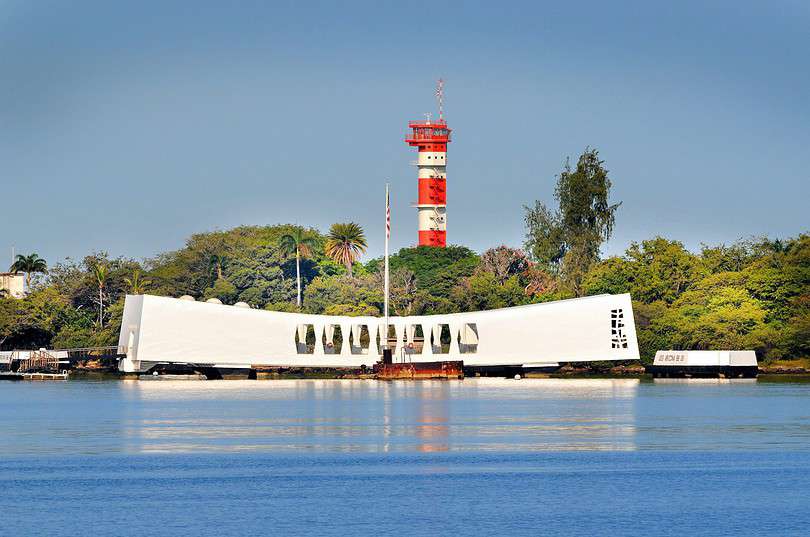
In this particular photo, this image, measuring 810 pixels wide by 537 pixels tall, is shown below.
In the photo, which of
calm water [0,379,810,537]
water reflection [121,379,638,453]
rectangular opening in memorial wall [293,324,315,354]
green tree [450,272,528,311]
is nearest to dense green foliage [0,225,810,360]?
green tree [450,272,528,311]

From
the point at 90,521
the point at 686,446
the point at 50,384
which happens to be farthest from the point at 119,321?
the point at 90,521

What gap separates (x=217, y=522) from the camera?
129ft

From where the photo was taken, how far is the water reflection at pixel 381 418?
5888 centimetres

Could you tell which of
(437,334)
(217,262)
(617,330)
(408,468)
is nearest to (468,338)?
(437,334)

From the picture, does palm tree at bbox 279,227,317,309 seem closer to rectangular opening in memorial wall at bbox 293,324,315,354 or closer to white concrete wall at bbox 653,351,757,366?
rectangular opening in memorial wall at bbox 293,324,315,354

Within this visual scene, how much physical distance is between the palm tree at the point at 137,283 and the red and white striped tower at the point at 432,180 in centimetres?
3157

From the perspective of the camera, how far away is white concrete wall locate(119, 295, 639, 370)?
127250 mm

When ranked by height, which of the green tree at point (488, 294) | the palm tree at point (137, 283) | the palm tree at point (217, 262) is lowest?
the green tree at point (488, 294)

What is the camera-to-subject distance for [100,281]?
158m

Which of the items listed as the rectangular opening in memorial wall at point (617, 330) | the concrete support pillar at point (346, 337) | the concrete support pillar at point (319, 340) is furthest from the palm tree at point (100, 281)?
the rectangular opening in memorial wall at point (617, 330)

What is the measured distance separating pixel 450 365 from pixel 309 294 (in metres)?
32.1

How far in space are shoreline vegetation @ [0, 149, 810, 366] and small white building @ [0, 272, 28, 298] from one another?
7.27 m

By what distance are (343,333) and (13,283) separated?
65.1 meters

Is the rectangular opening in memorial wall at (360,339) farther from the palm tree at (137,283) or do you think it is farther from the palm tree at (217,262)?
the palm tree at (137,283)
